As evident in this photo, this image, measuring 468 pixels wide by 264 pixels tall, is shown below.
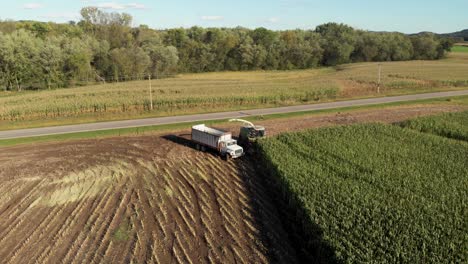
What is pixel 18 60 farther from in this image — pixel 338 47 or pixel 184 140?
pixel 338 47

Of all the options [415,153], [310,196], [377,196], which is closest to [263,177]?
[310,196]

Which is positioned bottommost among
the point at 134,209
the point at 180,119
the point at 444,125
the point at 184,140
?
the point at 134,209

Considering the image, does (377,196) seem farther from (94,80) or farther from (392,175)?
(94,80)

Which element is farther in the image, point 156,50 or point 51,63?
point 156,50

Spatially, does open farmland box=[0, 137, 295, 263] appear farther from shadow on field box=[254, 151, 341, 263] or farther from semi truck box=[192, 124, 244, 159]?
semi truck box=[192, 124, 244, 159]

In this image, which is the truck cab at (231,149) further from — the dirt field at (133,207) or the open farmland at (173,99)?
the open farmland at (173,99)

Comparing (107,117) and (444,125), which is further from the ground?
(107,117)

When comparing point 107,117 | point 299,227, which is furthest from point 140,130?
point 299,227

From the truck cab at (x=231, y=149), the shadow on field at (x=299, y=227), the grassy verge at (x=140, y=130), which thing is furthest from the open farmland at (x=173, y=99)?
the shadow on field at (x=299, y=227)
